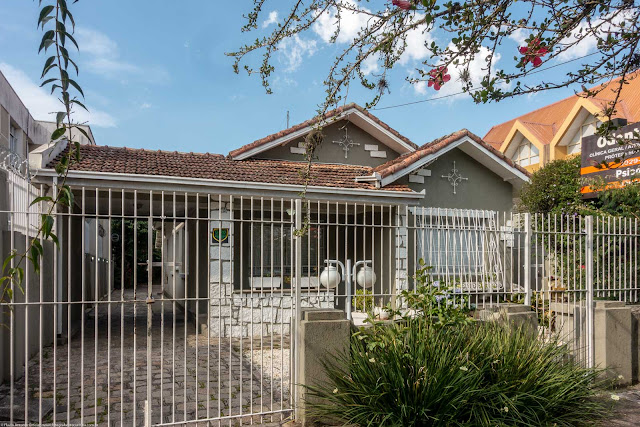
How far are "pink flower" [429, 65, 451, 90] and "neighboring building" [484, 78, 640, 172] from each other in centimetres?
1796

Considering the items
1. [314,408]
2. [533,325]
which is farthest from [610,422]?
[314,408]

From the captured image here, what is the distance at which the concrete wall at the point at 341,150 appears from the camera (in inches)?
495

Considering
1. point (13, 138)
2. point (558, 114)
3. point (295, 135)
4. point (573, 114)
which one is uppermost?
point (558, 114)

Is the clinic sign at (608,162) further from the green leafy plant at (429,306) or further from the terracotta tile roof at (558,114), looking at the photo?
the green leafy plant at (429,306)

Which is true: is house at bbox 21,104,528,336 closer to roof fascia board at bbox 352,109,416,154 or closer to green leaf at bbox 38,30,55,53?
roof fascia board at bbox 352,109,416,154

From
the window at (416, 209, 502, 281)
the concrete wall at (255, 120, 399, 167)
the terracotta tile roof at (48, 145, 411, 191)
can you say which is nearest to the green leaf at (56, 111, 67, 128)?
the window at (416, 209, 502, 281)

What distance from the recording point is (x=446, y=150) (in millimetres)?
12000

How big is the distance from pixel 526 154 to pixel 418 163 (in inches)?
694

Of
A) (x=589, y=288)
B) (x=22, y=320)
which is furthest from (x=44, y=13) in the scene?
(x=589, y=288)

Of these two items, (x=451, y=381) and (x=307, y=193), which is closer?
(x=451, y=381)

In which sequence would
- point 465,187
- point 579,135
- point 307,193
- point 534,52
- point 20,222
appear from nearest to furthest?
point 534,52 → point 20,222 → point 307,193 → point 465,187 → point 579,135

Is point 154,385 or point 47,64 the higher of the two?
point 47,64

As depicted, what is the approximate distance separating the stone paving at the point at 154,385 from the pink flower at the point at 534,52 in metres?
3.45

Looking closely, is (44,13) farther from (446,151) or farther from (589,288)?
(446,151)
